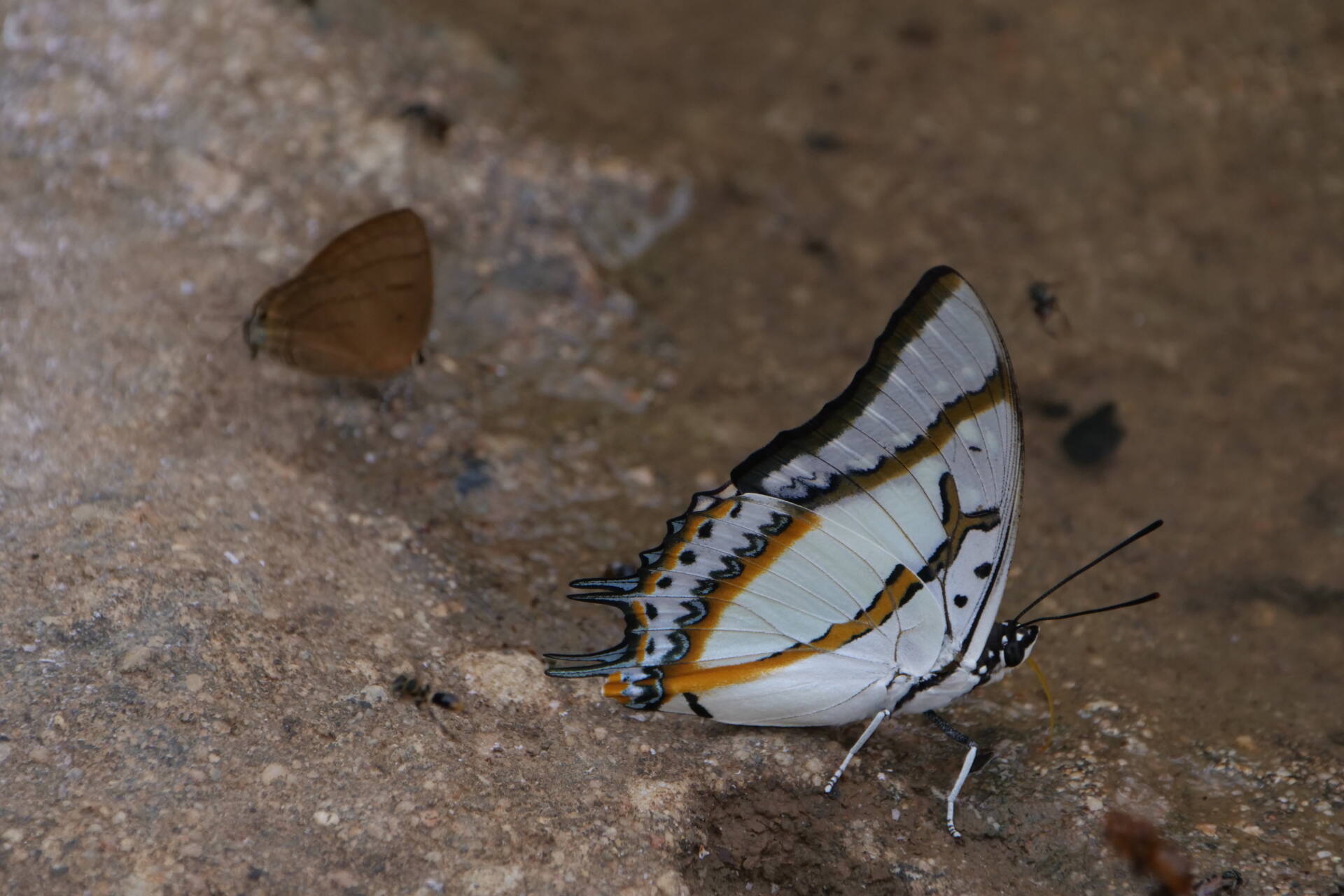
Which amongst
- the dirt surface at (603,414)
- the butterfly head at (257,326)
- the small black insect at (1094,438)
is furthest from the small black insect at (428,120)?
the small black insect at (1094,438)

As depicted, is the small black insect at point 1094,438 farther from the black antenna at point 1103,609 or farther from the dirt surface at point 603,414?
the black antenna at point 1103,609

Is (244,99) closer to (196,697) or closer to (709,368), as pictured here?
(709,368)

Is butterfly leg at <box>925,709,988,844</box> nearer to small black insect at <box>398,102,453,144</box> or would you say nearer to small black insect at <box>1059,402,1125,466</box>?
small black insect at <box>1059,402,1125,466</box>

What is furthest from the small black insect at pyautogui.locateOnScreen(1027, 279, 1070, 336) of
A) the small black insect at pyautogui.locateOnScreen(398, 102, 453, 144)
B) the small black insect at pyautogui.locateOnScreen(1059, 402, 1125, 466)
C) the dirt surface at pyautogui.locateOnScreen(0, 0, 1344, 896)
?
the small black insect at pyautogui.locateOnScreen(398, 102, 453, 144)

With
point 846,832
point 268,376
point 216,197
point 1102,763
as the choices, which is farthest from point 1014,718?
point 216,197

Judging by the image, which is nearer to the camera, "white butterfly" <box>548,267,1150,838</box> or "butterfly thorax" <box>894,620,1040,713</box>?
"white butterfly" <box>548,267,1150,838</box>
